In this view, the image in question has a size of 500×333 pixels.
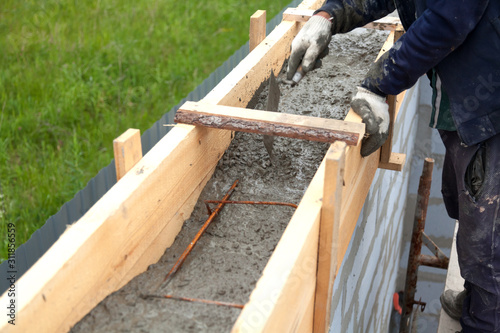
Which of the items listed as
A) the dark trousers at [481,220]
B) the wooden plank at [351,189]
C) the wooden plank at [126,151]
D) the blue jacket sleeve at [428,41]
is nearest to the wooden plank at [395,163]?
the wooden plank at [351,189]

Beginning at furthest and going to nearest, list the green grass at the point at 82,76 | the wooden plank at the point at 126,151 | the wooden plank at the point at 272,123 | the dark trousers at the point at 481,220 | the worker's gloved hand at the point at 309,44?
the green grass at the point at 82,76
the worker's gloved hand at the point at 309,44
the dark trousers at the point at 481,220
the wooden plank at the point at 272,123
the wooden plank at the point at 126,151

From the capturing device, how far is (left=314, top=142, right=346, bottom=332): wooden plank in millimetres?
1765

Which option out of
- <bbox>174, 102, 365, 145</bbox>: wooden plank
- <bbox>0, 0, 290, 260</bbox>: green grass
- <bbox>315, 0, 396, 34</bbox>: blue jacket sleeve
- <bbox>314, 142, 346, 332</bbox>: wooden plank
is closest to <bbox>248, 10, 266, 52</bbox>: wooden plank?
<bbox>315, 0, 396, 34</bbox>: blue jacket sleeve

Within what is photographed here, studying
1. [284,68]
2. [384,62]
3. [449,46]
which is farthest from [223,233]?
[284,68]

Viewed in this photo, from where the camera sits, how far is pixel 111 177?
2.68 meters

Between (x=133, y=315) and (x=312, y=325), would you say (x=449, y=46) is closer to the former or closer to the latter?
(x=312, y=325)

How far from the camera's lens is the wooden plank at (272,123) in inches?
84.6

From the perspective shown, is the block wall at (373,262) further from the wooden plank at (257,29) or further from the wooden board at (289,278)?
the wooden plank at (257,29)

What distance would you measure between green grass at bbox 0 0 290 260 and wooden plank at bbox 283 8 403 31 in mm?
2323

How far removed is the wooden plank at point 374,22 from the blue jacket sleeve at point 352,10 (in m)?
0.27

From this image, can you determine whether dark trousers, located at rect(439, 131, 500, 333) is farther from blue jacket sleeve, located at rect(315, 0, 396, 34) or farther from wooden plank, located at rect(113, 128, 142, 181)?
wooden plank, located at rect(113, 128, 142, 181)

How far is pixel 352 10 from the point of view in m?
2.94

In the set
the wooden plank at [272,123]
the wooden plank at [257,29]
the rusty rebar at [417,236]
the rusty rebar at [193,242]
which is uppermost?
the wooden plank at [257,29]

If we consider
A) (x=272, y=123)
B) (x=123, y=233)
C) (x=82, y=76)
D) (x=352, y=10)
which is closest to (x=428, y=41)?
(x=272, y=123)
